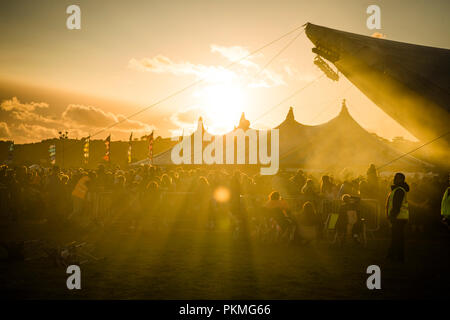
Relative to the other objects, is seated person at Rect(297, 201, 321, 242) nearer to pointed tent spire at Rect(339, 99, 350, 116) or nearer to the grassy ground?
the grassy ground

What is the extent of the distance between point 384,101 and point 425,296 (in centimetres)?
1103

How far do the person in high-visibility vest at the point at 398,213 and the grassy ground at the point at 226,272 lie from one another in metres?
0.41

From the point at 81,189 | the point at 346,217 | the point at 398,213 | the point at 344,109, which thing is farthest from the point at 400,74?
the point at 81,189

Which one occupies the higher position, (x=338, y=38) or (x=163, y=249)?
(x=338, y=38)

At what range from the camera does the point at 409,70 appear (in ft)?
43.1

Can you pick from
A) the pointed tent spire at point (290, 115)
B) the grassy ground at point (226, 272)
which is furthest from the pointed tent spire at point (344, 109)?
the grassy ground at point (226, 272)

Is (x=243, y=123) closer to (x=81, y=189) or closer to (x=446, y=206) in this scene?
(x=81, y=189)

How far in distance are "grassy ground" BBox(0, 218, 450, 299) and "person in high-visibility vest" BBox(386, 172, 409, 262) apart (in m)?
0.41

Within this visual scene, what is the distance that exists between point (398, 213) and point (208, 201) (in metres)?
6.59

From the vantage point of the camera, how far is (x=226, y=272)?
740 centimetres

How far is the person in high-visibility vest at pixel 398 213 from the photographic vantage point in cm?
845

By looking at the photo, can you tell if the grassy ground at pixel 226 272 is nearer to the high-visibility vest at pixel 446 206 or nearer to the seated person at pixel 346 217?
the seated person at pixel 346 217
